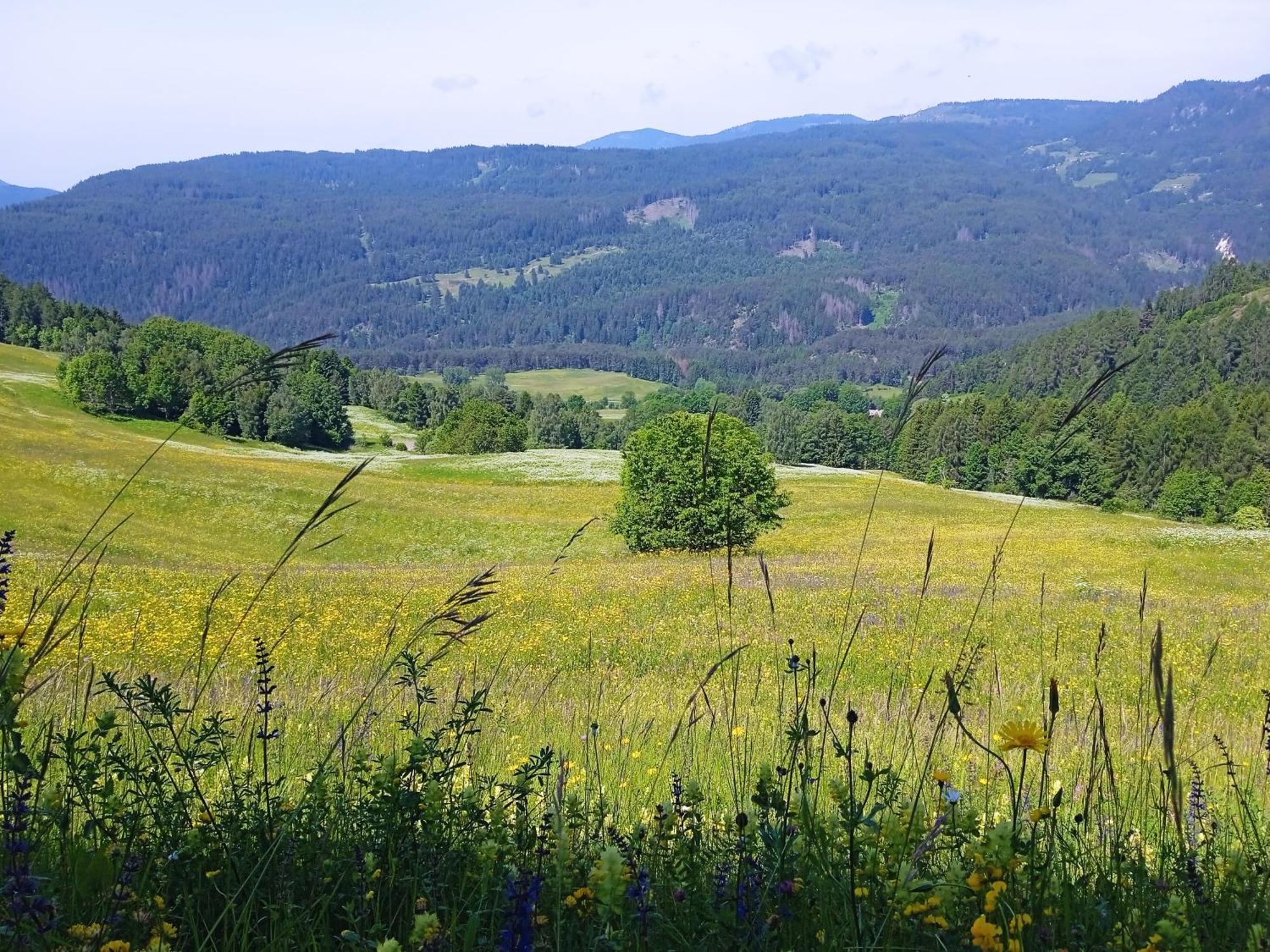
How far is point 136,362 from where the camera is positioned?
8438cm

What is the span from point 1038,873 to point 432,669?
6.80 metres

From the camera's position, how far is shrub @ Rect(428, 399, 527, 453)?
328 feet

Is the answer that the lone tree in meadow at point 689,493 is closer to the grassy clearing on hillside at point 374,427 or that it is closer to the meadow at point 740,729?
the meadow at point 740,729

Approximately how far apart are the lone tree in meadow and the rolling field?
247 cm

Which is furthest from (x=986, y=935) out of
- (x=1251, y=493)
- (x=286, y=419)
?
(x=1251, y=493)

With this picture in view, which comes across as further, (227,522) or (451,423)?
(451,423)

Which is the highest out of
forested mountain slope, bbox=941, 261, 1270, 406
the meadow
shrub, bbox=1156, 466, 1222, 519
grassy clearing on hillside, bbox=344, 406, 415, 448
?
forested mountain slope, bbox=941, 261, 1270, 406

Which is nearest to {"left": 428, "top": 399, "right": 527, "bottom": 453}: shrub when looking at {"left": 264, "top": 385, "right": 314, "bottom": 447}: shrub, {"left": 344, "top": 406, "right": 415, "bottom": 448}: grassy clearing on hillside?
{"left": 264, "top": 385, "right": 314, "bottom": 447}: shrub

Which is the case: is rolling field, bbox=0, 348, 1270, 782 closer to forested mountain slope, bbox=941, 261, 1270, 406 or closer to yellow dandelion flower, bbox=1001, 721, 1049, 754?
yellow dandelion flower, bbox=1001, 721, 1049, 754

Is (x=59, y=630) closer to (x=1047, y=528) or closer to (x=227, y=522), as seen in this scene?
(x=227, y=522)

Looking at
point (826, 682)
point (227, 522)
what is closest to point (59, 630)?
point (826, 682)

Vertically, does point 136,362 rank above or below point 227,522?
above

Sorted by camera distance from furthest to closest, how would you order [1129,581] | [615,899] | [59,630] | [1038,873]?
[1129,581] → [59,630] → [1038,873] → [615,899]

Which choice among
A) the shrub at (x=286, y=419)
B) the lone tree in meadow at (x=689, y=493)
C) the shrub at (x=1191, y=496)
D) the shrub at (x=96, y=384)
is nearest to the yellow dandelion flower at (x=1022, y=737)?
the lone tree in meadow at (x=689, y=493)
